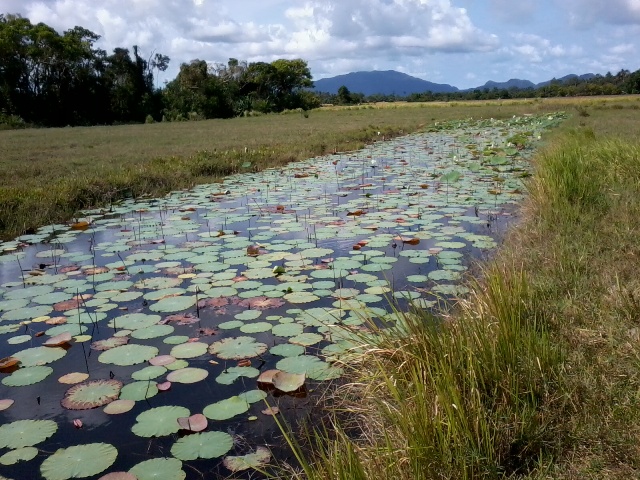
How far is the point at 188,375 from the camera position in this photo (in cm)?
249

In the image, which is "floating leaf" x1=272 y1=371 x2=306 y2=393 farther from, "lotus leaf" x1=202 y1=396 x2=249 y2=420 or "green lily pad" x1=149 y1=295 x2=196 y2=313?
"green lily pad" x1=149 y1=295 x2=196 y2=313

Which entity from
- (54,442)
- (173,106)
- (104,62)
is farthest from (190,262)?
(104,62)

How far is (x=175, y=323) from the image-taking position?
3078 mm

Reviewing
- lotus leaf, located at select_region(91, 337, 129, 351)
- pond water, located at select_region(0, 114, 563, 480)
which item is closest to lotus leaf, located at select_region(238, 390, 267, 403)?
pond water, located at select_region(0, 114, 563, 480)

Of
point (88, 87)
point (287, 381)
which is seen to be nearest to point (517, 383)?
point (287, 381)

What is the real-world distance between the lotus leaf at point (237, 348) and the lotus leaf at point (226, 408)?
1.31ft

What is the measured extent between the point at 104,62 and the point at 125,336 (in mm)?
35215

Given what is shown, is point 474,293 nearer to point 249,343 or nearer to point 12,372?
point 249,343

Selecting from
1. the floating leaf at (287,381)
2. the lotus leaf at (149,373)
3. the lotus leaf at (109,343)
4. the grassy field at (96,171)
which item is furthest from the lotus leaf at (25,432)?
the grassy field at (96,171)

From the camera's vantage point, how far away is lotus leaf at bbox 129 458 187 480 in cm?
184

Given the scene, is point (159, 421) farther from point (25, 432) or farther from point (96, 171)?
point (96, 171)

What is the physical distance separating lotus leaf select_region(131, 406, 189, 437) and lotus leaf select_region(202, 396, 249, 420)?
9 centimetres

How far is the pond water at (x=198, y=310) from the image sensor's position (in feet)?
6.81

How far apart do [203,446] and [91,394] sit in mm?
665
